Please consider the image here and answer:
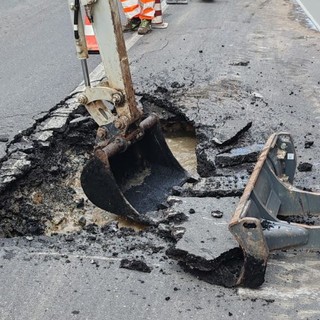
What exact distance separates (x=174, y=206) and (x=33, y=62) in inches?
201

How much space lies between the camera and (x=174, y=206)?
3988 millimetres

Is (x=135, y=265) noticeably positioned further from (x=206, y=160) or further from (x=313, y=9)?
(x=313, y=9)

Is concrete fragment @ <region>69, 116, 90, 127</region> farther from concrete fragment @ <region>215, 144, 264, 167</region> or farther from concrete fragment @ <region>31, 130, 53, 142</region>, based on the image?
concrete fragment @ <region>215, 144, 264, 167</region>

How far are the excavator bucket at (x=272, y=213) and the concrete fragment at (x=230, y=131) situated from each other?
1.21m

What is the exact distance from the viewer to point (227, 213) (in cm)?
388

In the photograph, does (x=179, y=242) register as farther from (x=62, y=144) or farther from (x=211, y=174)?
(x=62, y=144)

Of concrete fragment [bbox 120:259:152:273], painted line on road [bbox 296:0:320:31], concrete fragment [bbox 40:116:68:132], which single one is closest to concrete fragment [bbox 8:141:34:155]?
concrete fragment [bbox 40:116:68:132]

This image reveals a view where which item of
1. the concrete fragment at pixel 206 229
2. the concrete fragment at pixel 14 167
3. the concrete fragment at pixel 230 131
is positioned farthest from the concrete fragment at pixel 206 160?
the concrete fragment at pixel 14 167

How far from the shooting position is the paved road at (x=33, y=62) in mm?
6348

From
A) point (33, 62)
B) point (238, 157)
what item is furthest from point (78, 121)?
point (33, 62)

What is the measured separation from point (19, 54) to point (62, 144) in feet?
12.3

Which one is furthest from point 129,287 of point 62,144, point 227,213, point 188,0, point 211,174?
point 188,0

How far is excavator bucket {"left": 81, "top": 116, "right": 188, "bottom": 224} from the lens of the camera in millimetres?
4273

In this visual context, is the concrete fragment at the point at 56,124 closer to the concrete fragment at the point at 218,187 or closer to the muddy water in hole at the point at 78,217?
the muddy water in hole at the point at 78,217
